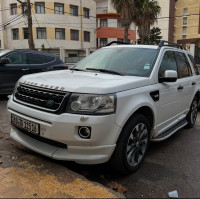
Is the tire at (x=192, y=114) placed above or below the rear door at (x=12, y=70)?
below

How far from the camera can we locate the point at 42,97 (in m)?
2.69

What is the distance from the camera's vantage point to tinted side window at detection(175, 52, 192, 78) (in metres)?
4.27

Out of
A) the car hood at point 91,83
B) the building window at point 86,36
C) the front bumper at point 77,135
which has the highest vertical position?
the building window at point 86,36

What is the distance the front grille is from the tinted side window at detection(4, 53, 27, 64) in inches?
170

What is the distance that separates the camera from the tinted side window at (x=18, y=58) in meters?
6.87

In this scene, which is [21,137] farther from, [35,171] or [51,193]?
[51,193]

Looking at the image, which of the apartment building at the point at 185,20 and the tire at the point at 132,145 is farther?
the apartment building at the point at 185,20

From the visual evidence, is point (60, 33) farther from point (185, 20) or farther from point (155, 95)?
point (185, 20)

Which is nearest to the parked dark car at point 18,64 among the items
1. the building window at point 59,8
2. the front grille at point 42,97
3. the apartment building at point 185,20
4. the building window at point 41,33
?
the front grille at point 42,97

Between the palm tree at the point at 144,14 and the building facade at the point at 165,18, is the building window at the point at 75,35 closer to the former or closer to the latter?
the palm tree at the point at 144,14

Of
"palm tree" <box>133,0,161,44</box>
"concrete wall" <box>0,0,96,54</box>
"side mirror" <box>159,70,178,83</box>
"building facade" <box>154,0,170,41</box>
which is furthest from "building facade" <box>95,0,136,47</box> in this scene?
"side mirror" <box>159,70,178,83</box>

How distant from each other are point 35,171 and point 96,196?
84 centimetres

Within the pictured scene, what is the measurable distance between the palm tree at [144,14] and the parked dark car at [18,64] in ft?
45.1

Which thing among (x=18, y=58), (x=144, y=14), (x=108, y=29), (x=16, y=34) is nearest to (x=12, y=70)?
(x=18, y=58)
